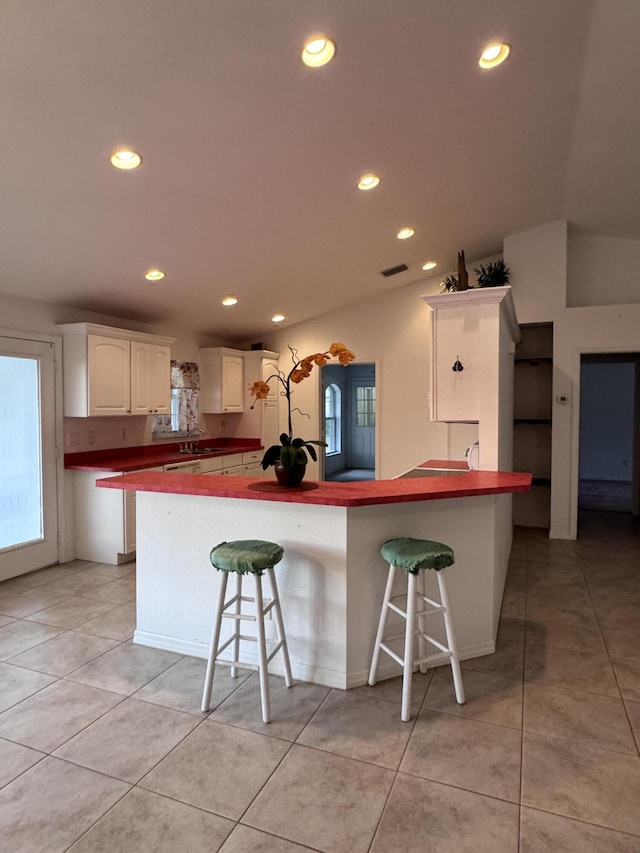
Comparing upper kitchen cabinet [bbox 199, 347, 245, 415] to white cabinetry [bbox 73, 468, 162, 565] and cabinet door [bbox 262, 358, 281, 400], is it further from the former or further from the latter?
white cabinetry [bbox 73, 468, 162, 565]

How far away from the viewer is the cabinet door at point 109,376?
14.4 feet

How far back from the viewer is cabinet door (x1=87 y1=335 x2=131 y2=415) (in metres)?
4.40

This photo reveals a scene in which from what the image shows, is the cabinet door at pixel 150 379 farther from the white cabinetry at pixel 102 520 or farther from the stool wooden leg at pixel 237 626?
the stool wooden leg at pixel 237 626

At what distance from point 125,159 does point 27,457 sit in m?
2.65

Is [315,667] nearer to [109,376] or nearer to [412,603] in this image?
[412,603]

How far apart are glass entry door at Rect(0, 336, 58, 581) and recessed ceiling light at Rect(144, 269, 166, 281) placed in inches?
40.4

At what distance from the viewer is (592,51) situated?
8.86 feet

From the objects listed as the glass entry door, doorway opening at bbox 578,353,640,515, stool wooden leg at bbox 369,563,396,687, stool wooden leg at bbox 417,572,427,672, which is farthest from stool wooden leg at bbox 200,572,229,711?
doorway opening at bbox 578,353,640,515

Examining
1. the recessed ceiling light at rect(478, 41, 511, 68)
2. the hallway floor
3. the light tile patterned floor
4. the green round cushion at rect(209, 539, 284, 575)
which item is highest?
the recessed ceiling light at rect(478, 41, 511, 68)

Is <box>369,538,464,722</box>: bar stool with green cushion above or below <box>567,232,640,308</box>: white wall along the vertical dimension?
below

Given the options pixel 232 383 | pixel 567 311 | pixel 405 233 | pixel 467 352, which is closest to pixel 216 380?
pixel 232 383

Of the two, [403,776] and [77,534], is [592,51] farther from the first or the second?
[77,534]

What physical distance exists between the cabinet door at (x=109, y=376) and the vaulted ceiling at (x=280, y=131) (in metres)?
0.43

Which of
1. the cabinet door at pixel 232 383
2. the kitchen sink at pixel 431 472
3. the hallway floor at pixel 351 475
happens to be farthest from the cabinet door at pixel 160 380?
the hallway floor at pixel 351 475
